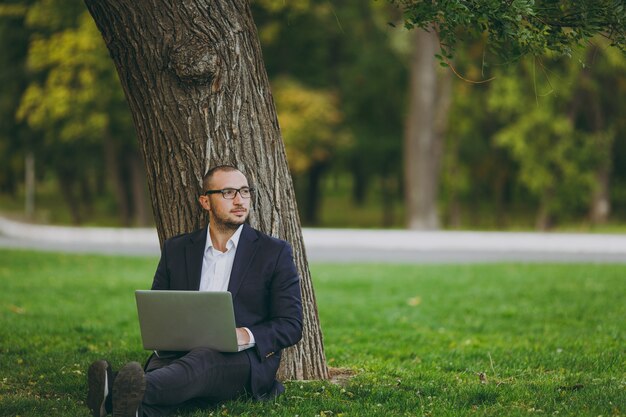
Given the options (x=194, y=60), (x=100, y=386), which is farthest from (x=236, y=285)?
(x=194, y=60)

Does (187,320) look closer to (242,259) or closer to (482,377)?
(242,259)

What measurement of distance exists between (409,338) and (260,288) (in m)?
4.07

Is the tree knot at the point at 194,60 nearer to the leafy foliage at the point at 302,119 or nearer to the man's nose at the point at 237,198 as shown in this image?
the man's nose at the point at 237,198

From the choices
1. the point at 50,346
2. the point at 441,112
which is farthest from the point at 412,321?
the point at 441,112

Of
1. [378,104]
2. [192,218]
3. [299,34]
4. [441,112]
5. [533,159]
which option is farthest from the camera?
[378,104]

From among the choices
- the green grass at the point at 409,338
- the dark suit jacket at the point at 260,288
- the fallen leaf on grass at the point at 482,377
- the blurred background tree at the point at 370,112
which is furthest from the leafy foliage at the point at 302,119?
the dark suit jacket at the point at 260,288

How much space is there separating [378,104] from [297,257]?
3157 centimetres

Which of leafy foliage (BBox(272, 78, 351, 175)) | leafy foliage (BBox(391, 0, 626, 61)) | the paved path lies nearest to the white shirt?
leafy foliage (BBox(391, 0, 626, 61))

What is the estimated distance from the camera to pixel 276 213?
655cm

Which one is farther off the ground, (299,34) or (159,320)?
(299,34)

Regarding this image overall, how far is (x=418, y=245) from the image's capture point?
77.0 feet

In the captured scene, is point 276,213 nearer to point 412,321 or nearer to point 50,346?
point 50,346

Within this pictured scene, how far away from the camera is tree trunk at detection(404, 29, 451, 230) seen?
90.9ft

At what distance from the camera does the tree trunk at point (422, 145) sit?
2772 centimetres
